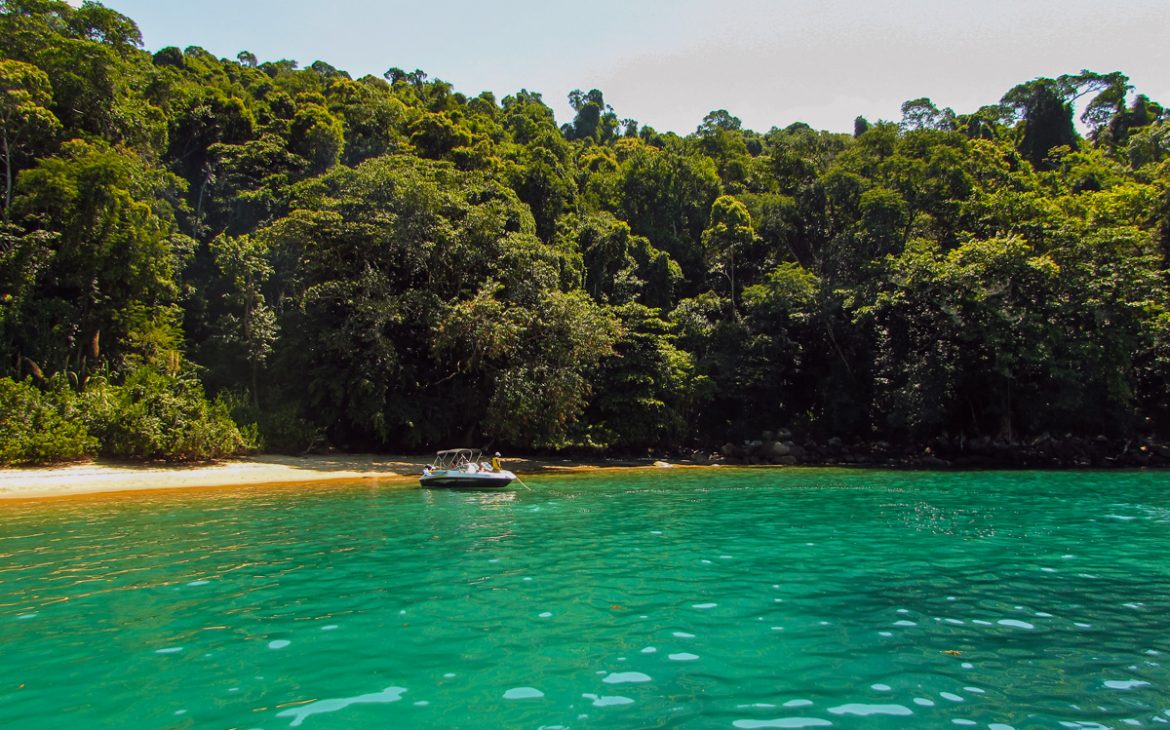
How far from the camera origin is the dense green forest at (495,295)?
82.0 feet

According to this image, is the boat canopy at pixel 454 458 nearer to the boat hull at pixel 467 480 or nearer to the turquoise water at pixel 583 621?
the boat hull at pixel 467 480

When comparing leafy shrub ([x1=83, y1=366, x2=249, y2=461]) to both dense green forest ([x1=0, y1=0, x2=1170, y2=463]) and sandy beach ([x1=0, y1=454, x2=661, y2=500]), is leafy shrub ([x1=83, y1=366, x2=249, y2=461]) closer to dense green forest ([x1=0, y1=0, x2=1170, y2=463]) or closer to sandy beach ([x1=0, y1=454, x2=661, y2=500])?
dense green forest ([x1=0, y1=0, x2=1170, y2=463])

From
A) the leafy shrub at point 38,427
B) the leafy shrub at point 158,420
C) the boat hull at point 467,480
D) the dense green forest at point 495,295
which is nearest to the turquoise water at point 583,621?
the boat hull at point 467,480

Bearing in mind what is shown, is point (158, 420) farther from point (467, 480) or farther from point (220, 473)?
point (467, 480)

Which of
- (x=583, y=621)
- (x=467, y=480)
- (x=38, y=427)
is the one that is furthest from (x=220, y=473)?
(x=583, y=621)

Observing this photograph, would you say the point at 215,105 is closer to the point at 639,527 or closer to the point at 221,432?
the point at 221,432

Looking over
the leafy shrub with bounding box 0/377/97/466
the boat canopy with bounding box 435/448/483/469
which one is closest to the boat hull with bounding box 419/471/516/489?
the boat canopy with bounding box 435/448/483/469

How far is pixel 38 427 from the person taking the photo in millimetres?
21781

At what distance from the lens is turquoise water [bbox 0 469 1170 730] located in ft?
17.7

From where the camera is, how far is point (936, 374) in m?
31.5

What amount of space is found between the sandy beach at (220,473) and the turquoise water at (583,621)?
4.54 m

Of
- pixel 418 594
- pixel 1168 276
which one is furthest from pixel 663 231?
pixel 418 594

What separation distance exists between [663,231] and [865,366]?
1679 centimetres

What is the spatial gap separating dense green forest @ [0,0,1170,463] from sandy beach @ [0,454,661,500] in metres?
0.90
